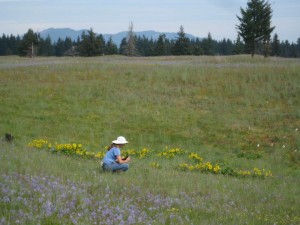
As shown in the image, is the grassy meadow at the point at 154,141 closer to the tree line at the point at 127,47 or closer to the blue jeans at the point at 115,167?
the blue jeans at the point at 115,167

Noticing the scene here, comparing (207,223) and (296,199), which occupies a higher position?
(207,223)

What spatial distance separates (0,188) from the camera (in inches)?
241

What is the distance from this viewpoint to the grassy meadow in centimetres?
634

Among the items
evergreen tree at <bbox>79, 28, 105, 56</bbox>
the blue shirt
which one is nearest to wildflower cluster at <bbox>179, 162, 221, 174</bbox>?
the blue shirt

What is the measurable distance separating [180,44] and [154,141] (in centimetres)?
7471

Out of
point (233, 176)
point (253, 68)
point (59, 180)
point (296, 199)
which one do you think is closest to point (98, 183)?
point (59, 180)

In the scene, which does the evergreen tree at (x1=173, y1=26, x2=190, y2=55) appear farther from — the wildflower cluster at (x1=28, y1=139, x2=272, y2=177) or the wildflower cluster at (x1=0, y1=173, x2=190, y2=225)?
the wildflower cluster at (x1=0, y1=173, x2=190, y2=225)

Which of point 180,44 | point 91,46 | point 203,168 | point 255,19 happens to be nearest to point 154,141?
point 203,168

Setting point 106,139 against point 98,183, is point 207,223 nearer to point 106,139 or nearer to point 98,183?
point 98,183

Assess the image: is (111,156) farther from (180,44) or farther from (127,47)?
(127,47)

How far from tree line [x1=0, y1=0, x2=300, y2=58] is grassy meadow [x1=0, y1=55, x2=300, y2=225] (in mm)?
16249

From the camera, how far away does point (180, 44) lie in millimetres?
91688

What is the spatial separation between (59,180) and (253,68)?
26392 millimetres

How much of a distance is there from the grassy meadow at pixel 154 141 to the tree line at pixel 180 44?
16.2 metres
